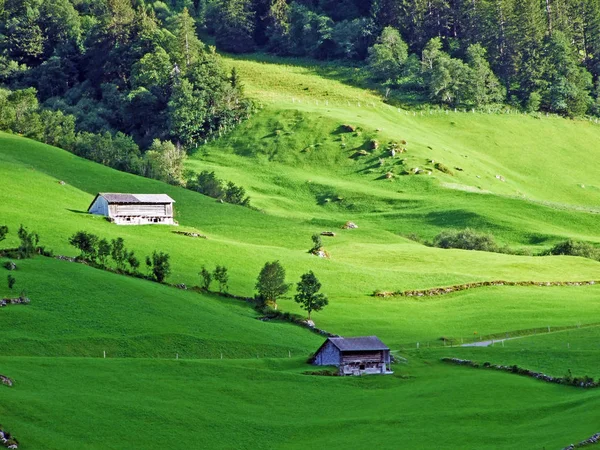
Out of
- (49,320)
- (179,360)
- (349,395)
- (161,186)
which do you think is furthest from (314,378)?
(161,186)

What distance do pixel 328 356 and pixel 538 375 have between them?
16.7m

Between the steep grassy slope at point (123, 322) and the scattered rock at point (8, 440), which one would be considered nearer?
the scattered rock at point (8, 440)

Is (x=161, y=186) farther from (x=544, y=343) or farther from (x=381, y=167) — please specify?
(x=544, y=343)

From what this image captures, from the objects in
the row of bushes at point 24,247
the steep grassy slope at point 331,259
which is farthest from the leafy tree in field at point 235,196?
the row of bushes at point 24,247

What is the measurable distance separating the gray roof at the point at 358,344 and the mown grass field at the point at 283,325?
2.79 meters

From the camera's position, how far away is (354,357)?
93.9 meters

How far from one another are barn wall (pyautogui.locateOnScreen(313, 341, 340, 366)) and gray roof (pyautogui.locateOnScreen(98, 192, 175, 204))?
192ft

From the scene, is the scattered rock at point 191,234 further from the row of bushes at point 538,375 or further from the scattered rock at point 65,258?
the row of bushes at point 538,375

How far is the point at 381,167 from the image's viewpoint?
650ft

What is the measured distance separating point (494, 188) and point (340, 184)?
2621 centimetres

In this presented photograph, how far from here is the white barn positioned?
146000 millimetres

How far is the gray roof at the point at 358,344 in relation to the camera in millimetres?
93625

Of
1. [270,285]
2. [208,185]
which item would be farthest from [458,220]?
[270,285]

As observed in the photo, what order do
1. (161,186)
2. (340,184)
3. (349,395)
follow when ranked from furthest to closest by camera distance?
(340,184)
(161,186)
(349,395)
